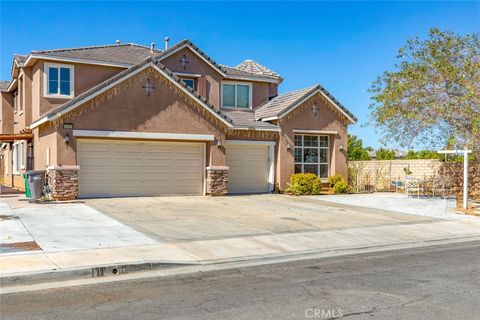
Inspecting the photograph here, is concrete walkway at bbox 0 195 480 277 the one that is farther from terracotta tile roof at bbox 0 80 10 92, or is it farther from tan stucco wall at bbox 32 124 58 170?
terracotta tile roof at bbox 0 80 10 92

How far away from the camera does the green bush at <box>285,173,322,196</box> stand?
2261 cm

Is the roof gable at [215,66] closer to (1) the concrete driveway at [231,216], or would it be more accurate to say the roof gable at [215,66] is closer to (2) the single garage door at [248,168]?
(2) the single garage door at [248,168]

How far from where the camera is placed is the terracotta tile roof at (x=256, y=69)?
27.3m

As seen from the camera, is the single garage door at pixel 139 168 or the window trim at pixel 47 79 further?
the window trim at pixel 47 79

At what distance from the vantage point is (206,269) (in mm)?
8648

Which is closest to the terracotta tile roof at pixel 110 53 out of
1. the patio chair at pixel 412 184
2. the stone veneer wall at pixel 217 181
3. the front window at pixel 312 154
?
the stone veneer wall at pixel 217 181

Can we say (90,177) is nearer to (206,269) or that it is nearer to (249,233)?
(249,233)

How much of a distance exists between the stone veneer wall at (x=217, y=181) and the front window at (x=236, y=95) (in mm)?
4965

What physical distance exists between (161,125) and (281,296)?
13.7 metres

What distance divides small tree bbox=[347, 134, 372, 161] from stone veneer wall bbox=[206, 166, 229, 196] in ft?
105

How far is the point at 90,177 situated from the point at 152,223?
6.63 metres

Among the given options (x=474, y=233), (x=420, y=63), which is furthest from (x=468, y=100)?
(x=474, y=233)

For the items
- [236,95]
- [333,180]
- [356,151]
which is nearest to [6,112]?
[236,95]

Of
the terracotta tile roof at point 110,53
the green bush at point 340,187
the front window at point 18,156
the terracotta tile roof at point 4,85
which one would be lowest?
the green bush at point 340,187
